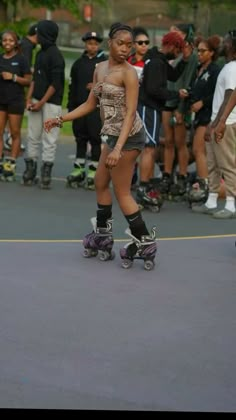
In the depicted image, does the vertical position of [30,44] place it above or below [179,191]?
above

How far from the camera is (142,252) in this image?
973cm

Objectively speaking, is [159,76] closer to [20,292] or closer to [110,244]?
[110,244]

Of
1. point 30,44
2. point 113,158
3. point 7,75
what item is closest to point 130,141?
point 113,158

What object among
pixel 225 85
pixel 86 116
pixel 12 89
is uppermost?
pixel 225 85

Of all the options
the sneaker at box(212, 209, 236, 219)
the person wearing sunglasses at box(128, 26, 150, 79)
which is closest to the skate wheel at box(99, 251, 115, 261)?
the sneaker at box(212, 209, 236, 219)

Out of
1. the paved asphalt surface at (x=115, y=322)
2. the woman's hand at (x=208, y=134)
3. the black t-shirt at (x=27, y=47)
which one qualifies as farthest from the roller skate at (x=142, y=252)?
the black t-shirt at (x=27, y=47)

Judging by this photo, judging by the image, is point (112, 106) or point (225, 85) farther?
point (225, 85)

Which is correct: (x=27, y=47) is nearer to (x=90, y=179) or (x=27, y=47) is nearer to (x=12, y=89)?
(x=12, y=89)

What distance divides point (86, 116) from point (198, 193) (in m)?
2.05

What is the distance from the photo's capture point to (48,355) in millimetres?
6988

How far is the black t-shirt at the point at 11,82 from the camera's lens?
1509 centimetres

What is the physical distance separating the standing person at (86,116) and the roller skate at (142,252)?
5.03 meters

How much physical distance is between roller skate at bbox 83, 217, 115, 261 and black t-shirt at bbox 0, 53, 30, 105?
17.5 feet

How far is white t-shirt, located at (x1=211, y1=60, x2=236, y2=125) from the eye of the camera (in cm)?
1264
